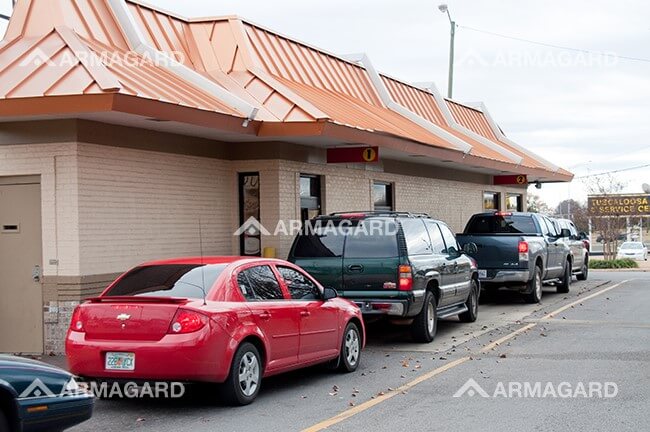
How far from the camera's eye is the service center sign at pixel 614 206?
157 feet

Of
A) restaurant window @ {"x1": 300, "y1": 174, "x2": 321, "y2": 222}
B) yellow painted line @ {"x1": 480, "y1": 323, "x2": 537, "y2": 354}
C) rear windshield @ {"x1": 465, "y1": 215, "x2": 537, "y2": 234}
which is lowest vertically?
yellow painted line @ {"x1": 480, "y1": 323, "x2": 537, "y2": 354}

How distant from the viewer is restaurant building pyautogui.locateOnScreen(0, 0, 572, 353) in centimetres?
1240

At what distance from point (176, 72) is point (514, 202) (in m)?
22.2

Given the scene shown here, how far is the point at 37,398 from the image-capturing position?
668 cm

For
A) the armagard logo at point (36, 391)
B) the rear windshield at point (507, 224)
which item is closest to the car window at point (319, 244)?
the armagard logo at point (36, 391)

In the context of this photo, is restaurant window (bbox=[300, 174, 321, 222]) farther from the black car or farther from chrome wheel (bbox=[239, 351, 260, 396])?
the black car

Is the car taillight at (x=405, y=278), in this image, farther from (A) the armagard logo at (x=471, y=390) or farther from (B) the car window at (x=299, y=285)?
(A) the armagard logo at (x=471, y=390)

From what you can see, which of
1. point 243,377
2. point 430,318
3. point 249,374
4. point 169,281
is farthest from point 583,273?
point 169,281

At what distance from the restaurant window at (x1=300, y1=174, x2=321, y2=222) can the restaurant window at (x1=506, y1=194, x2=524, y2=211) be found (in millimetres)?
16600

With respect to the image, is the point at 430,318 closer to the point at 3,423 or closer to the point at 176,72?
the point at 176,72

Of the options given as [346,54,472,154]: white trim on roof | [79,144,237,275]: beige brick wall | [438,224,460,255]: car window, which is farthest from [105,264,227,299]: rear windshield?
[346,54,472,154]: white trim on roof

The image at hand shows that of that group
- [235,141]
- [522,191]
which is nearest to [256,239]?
[235,141]

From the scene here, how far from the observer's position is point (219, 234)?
16531mm

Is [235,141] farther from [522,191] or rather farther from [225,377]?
[522,191]
